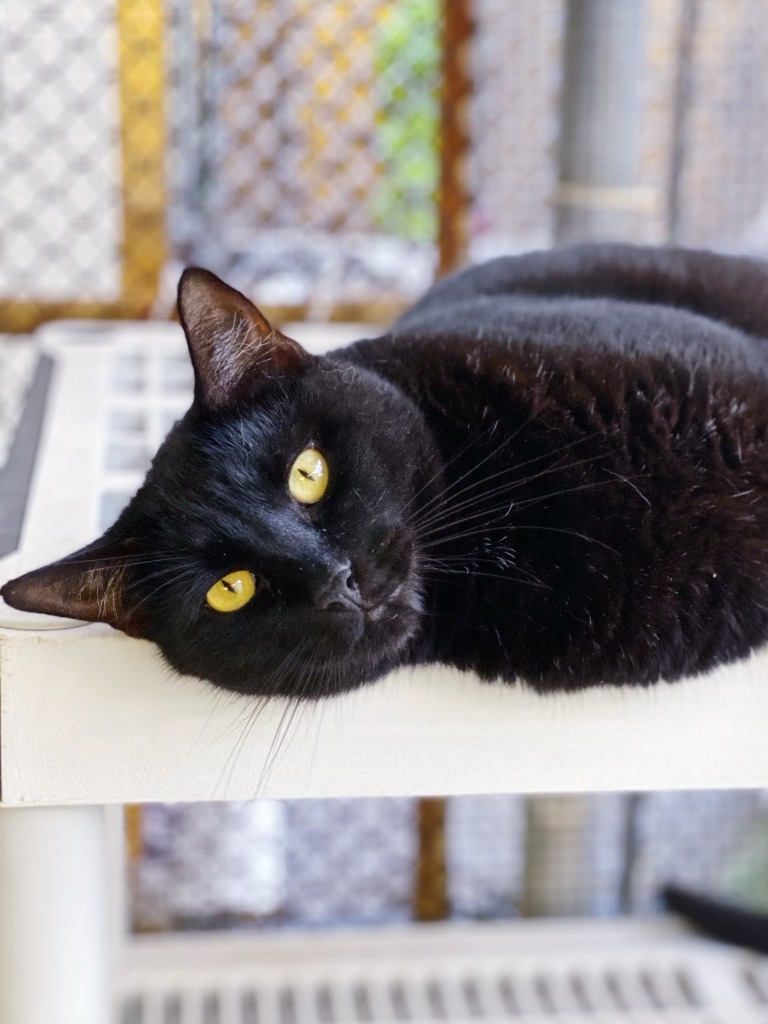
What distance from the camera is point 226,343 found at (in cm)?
87

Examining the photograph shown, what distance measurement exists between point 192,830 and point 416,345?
3.38 ft

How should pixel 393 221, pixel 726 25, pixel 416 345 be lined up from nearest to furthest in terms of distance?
pixel 416 345 < pixel 726 25 < pixel 393 221

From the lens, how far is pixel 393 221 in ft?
5.49

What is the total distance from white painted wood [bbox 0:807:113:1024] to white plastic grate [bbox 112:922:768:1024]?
487 millimetres

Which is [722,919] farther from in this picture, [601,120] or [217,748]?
[601,120]

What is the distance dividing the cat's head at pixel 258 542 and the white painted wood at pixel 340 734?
0.02m

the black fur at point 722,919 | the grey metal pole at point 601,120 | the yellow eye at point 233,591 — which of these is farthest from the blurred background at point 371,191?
the yellow eye at point 233,591

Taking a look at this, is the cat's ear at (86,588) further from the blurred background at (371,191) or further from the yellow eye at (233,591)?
the blurred background at (371,191)

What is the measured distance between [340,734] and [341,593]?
4.2 inches

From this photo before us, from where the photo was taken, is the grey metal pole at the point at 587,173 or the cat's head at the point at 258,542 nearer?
the cat's head at the point at 258,542

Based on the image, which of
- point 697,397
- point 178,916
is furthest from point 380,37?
point 178,916

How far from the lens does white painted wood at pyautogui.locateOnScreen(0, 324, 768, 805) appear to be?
→ 31.5 inches

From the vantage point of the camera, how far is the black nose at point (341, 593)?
30.9 inches

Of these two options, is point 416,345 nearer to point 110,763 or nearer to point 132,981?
point 110,763
